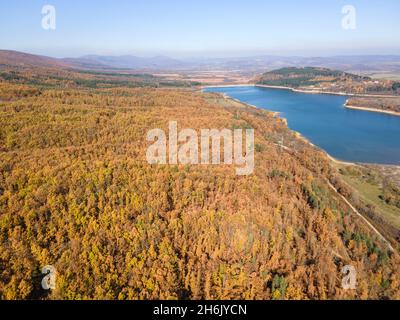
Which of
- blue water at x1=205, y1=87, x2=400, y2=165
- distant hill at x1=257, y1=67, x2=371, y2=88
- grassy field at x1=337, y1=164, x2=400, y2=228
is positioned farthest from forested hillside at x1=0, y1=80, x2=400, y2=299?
distant hill at x1=257, y1=67, x2=371, y2=88

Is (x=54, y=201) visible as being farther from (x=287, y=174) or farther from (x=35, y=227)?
(x=287, y=174)

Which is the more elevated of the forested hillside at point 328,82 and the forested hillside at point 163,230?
the forested hillside at point 328,82

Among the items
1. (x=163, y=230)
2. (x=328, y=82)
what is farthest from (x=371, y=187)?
(x=328, y=82)

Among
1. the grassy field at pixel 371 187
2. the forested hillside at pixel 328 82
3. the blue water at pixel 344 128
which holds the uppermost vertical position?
the forested hillside at pixel 328 82

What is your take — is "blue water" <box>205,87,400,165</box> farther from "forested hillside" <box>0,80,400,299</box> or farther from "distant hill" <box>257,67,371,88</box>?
"distant hill" <box>257,67,371,88</box>

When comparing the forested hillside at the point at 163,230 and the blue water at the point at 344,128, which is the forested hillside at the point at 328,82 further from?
the forested hillside at the point at 163,230

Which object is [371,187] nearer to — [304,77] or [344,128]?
[344,128]

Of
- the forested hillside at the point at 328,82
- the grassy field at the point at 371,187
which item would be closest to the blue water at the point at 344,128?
the grassy field at the point at 371,187
